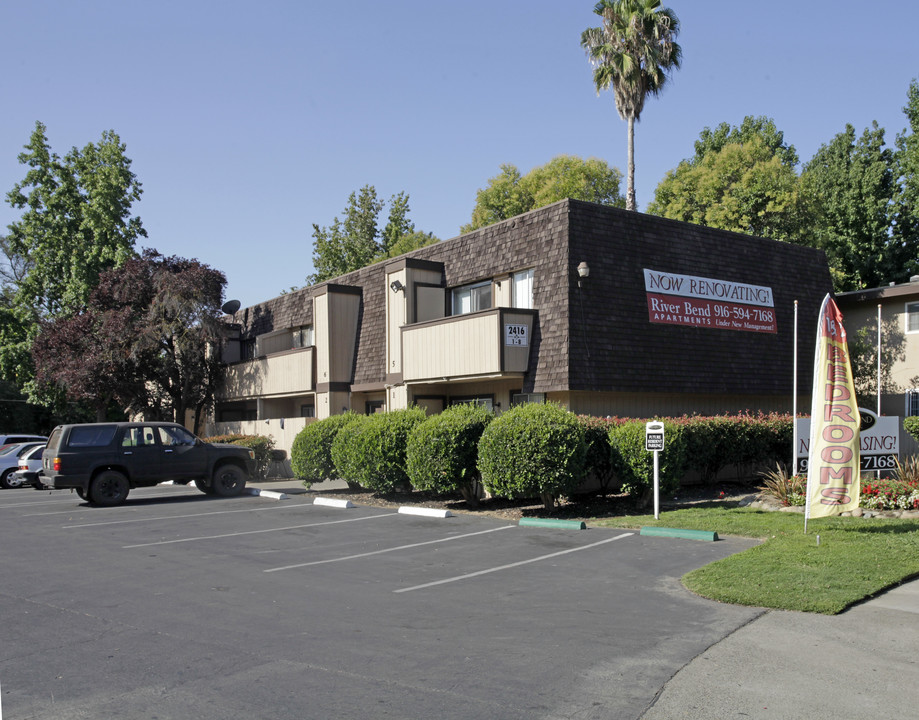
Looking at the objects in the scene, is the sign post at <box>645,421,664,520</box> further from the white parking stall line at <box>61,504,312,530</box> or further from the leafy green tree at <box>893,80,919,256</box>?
the leafy green tree at <box>893,80,919,256</box>

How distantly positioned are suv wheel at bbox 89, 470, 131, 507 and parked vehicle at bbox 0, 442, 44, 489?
Answer: 8.67 meters

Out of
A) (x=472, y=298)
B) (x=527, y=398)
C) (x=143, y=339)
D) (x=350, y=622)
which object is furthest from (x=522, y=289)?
(x=143, y=339)

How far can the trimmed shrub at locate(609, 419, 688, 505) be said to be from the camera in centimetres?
1464

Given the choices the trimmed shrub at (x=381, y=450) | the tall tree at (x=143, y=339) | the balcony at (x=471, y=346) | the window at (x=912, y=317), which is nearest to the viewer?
the trimmed shrub at (x=381, y=450)

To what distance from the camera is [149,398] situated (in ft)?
102

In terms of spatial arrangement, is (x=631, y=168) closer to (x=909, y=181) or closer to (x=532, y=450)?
(x=909, y=181)

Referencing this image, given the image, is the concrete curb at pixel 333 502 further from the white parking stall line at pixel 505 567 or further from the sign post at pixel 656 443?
the white parking stall line at pixel 505 567

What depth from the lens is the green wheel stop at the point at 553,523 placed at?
43.9 ft

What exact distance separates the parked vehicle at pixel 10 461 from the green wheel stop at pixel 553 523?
18.1 metres

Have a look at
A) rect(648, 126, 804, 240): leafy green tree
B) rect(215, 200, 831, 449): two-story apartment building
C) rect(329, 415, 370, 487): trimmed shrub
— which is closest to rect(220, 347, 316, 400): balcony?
rect(215, 200, 831, 449): two-story apartment building

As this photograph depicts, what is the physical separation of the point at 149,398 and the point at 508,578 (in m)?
24.8

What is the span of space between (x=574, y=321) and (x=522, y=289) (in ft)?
7.34

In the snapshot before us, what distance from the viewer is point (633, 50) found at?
103 feet

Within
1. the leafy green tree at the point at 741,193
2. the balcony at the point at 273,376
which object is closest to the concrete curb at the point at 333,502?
the balcony at the point at 273,376
